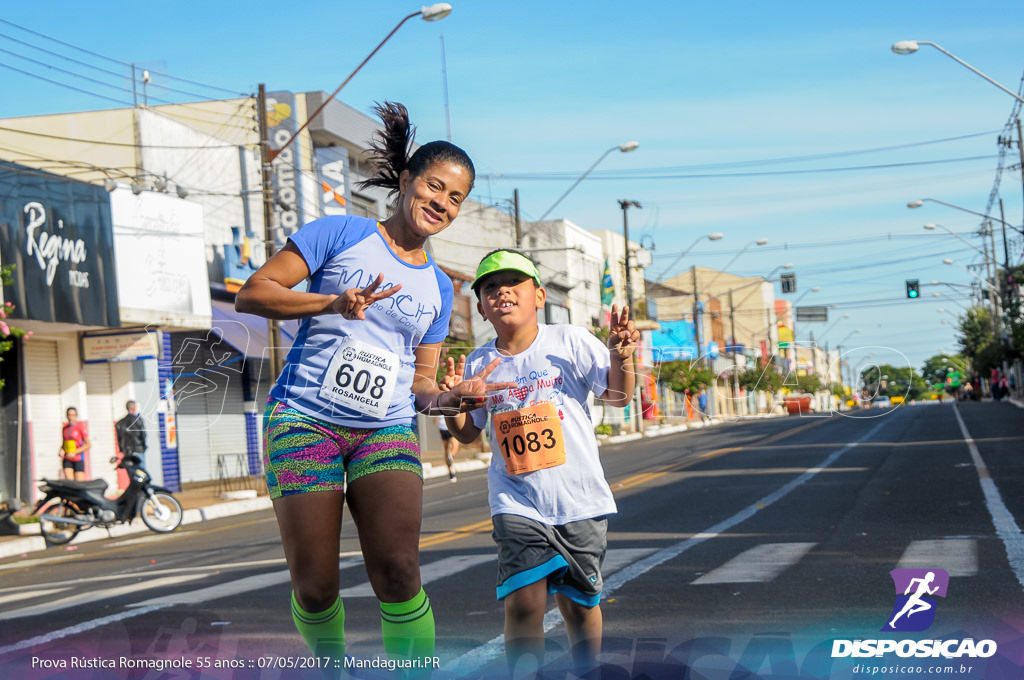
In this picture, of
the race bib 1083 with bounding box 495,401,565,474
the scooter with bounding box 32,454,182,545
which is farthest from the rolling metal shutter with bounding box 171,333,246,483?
the race bib 1083 with bounding box 495,401,565,474

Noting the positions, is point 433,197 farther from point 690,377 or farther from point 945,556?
point 945,556

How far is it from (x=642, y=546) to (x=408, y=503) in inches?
284

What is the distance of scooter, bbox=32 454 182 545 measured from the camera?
15.7 metres

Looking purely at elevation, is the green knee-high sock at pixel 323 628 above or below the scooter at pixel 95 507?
above

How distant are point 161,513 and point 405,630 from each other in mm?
13582

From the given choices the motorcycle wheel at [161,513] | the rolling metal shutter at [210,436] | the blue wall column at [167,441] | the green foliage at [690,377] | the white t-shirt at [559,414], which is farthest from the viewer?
the rolling metal shutter at [210,436]

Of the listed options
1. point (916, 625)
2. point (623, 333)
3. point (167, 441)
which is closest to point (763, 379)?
point (916, 625)

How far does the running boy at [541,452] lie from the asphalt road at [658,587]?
0.96ft

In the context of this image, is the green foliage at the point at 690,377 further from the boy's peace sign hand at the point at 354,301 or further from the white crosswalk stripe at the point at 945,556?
the boy's peace sign hand at the point at 354,301

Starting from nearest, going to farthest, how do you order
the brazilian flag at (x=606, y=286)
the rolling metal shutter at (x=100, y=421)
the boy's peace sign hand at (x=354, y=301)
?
the boy's peace sign hand at (x=354, y=301), the rolling metal shutter at (x=100, y=421), the brazilian flag at (x=606, y=286)

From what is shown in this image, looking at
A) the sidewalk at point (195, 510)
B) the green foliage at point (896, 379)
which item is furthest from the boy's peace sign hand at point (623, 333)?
the sidewalk at point (195, 510)

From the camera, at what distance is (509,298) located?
15.1 ft

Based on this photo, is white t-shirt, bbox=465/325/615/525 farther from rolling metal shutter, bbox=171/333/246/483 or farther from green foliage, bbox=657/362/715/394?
rolling metal shutter, bbox=171/333/246/483

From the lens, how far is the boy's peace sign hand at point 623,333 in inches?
170
